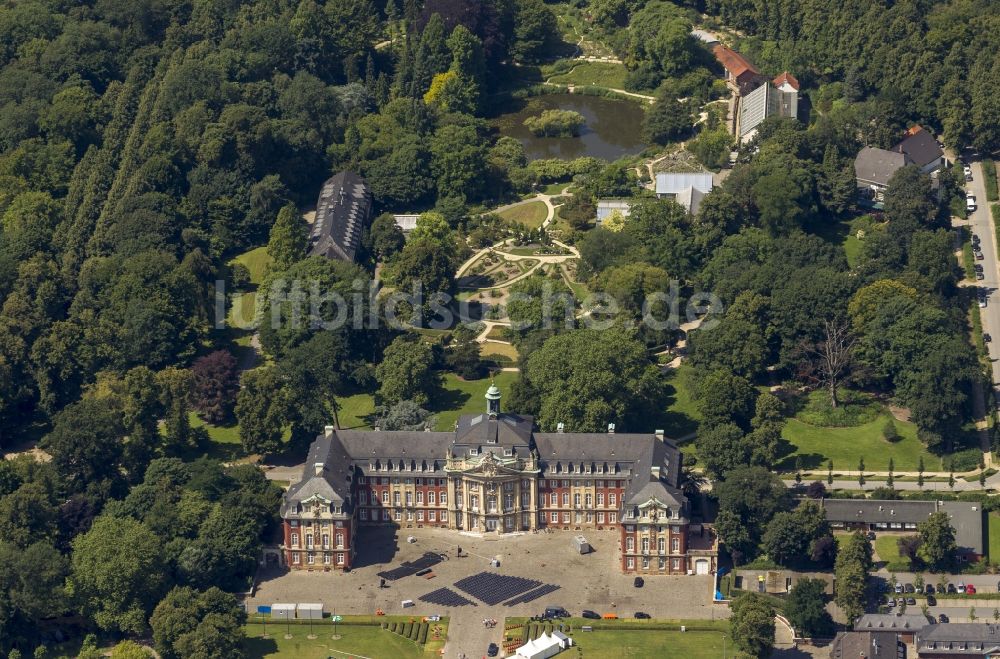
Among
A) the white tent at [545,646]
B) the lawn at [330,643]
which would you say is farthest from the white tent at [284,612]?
the white tent at [545,646]

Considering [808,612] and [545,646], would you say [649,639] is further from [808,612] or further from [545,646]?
[808,612]

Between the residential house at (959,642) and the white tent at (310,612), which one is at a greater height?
the residential house at (959,642)

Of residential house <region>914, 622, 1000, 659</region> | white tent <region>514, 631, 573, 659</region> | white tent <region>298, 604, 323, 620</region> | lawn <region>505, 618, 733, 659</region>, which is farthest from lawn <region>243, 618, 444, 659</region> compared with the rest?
residential house <region>914, 622, 1000, 659</region>

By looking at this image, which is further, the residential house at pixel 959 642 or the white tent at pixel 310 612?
the white tent at pixel 310 612

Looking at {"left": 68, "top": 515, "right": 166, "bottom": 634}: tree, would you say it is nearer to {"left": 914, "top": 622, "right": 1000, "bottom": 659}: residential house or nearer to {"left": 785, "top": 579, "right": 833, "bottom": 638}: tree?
{"left": 785, "top": 579, "right": 833, "bottom": 638}: tree

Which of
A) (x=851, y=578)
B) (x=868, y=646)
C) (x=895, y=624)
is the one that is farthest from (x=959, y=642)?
(x=851, y=578)

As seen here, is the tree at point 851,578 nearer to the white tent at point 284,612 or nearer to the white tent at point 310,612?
the white tent at point 310,612
